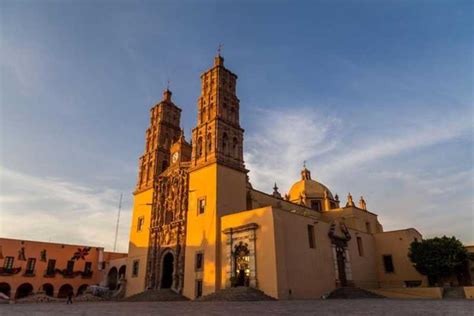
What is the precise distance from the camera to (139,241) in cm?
3609

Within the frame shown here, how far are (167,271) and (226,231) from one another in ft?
30.8

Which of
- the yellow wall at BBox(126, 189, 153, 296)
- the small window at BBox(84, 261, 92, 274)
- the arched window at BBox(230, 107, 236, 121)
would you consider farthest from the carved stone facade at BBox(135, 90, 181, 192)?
the small window at BBox(84, 261, 92, 274)

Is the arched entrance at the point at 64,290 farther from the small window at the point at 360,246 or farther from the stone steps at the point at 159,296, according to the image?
the small window at the point at 360,246

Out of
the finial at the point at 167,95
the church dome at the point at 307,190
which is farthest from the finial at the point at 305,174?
the finial at the point at 167,95

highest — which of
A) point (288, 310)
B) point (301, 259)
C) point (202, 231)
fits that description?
point (202, 231)

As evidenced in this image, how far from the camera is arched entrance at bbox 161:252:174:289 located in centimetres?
3180

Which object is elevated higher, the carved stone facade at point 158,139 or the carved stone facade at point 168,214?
the carved stone facade at point 158,139

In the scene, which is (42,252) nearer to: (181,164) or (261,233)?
(181,164)

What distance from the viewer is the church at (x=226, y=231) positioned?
24719 millimetres

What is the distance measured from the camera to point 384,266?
1382 inches

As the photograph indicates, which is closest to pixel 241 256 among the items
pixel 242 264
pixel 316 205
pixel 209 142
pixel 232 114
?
pixel 242 264

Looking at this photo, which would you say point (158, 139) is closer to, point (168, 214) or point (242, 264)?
point (168, 214)

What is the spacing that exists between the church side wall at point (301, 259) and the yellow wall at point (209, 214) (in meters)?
5.51

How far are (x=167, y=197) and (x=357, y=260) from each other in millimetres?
19134
